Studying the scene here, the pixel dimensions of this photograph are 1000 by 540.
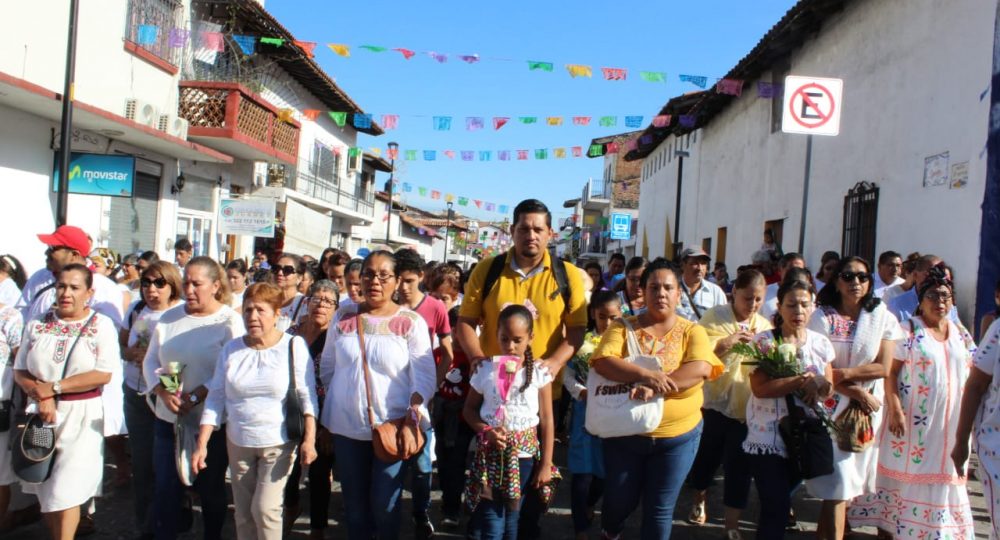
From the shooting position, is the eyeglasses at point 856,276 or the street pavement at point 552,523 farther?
the street pavement at point 552,523

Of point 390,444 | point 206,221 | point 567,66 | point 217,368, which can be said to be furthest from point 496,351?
point 206,221

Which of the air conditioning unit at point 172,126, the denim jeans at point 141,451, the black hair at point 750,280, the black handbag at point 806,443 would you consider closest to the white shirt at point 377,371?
→ the denim jeans at point 141,451

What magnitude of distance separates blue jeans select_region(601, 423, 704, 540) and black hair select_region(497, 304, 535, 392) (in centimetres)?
62

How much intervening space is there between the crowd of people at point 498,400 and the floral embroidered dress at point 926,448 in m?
0.01

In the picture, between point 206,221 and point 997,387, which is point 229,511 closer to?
point 997,387

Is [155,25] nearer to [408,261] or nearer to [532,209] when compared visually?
[408,261]

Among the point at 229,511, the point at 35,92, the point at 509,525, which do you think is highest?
the point at 35,92

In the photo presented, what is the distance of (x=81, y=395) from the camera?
418 cm

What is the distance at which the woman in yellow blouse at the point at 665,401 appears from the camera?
3.88 metres

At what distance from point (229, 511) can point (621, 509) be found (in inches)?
114

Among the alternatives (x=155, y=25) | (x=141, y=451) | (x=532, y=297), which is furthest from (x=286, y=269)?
(x=155, y=25)

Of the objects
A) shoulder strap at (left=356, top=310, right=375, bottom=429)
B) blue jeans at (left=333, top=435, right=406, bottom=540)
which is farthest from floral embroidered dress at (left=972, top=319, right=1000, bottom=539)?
shoulder strap at (left=356, top=310, right=375, bottom=429)

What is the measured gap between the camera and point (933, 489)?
4.62 meters

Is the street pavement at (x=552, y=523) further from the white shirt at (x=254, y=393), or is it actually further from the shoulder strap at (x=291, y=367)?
the shoulder strap at (x=291, y=367)
